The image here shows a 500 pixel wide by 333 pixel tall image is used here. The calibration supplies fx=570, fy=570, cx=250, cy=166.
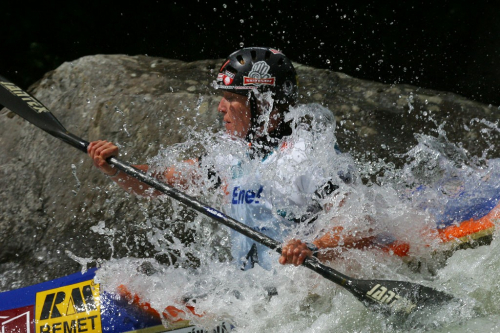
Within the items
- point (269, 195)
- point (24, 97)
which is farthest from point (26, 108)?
point (269, 195)

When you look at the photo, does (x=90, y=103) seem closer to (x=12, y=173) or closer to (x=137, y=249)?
(x=12, y=173)

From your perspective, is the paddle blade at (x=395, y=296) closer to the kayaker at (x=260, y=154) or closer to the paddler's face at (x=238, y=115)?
the kayaker at (x=260, y=154)

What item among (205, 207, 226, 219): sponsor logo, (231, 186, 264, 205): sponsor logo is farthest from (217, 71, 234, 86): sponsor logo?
(205, 207, 226, 219): sponsor logo

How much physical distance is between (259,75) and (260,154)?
38 cm

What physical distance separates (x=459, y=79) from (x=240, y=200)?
3.43m

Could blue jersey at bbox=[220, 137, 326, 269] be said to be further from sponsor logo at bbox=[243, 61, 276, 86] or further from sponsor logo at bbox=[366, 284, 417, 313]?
sponsor logo at bbox=[366, 284, 417, 313]

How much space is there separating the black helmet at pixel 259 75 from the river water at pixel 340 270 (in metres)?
0.13

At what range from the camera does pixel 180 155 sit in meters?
3.88

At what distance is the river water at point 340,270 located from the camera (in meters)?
2.46

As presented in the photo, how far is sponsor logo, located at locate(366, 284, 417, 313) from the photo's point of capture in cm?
236

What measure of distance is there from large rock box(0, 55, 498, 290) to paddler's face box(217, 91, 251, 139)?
1177mm

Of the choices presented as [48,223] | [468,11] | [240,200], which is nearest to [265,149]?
[240,200]

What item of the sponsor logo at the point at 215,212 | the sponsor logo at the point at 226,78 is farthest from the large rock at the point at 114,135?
the sponsor logo at the point at 226,78

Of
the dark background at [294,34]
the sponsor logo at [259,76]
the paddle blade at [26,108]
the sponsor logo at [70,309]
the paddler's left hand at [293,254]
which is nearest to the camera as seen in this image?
the paddler's left hand at [293,254]
